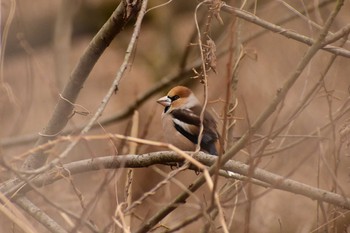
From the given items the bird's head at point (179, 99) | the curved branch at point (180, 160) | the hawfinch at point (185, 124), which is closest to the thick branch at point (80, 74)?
the curved branch at point (180, 160)

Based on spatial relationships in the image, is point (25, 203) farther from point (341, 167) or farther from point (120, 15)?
point (341, 167)

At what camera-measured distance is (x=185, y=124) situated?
4.38 metres

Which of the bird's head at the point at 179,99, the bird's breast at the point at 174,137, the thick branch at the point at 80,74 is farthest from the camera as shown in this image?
the bird's head at the point at 179,99

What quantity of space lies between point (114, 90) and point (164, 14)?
474 centimetres

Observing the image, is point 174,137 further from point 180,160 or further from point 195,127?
point 180,160

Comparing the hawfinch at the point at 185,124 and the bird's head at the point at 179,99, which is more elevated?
the bird's head at the point at 179,99

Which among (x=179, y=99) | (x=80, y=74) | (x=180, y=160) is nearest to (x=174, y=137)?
(x=179, y=99)

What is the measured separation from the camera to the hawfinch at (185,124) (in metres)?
4.17

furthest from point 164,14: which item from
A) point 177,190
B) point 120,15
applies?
point 120,15

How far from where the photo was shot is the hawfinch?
13.7ft

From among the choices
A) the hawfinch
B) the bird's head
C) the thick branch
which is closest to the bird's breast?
the hawfinch

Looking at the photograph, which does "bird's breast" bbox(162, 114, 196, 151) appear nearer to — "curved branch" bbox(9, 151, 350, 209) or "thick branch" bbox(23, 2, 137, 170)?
"thick branch" bbox(23, 2, 137, 170)

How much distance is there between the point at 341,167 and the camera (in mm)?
5266

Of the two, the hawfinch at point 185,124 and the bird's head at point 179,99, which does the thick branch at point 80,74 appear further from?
the bird's head at point 179,99
